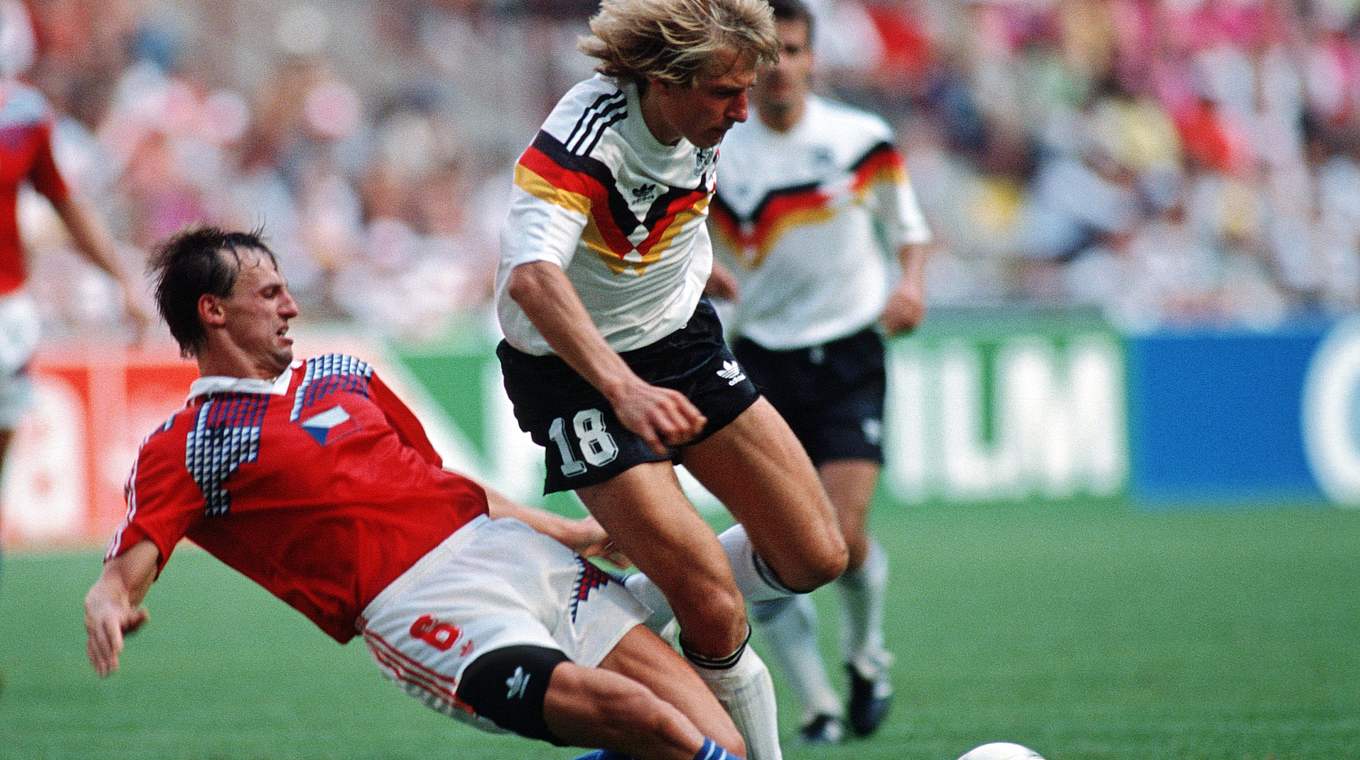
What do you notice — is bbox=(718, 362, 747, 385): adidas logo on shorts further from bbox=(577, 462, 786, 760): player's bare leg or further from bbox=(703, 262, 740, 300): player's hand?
bbox=(703, 262, 740, 300): player's hand

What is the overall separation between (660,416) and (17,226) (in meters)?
4.64

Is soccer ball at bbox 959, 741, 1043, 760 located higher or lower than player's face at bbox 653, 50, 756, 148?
lower

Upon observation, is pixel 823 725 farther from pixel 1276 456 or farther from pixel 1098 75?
pixel 1098 75

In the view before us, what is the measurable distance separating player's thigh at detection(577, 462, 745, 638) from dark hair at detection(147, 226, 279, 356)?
3.56 ft

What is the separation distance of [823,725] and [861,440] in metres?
1.08

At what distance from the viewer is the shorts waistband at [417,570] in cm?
436

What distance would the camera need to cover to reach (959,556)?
12562 millimetres

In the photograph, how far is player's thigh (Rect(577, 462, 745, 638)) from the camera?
4.74 metres

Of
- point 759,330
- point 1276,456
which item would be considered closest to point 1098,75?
point 1276,456

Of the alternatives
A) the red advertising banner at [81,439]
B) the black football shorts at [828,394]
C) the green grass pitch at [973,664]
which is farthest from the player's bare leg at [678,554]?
the red advertising banner at [81,439]

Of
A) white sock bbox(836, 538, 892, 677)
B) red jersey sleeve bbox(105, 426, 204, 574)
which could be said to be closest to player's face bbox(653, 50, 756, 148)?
red jersey sleeve bbox(105, 426, 204, 574)

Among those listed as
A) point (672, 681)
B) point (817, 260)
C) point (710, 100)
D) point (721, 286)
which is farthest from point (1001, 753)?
point (817, 260)

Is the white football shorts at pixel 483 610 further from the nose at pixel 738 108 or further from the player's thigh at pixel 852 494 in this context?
the player's thigh at pixel 852 494

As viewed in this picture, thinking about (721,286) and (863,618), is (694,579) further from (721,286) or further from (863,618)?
(863,618)
